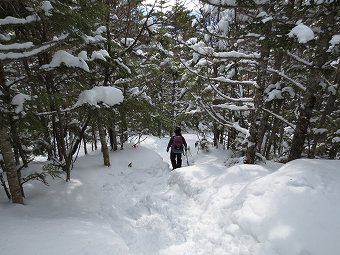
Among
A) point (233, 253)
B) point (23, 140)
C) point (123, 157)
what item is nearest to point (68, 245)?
point (233, 253)

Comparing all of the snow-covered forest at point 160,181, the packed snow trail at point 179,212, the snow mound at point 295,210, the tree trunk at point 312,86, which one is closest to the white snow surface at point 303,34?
the snow-covered forest at point 160,181

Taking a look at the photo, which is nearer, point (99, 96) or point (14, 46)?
point (14, 46)

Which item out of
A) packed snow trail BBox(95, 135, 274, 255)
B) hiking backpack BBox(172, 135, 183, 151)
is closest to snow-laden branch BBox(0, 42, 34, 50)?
packed snow trail BBox(95, 135, 274, 255)

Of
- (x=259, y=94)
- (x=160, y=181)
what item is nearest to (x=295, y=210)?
(x=259, y=94)

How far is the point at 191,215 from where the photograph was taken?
6910mm

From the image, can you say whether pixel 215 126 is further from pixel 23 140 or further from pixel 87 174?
pixel 23 140

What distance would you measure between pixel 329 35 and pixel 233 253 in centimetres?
495

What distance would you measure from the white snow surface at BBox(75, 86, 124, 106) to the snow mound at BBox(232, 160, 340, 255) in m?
3.61

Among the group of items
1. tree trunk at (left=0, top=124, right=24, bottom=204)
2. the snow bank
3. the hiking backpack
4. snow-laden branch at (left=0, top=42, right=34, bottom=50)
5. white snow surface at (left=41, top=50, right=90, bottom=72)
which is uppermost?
snow-laden branch at (left=0, top=42, right=34, bottom=50)

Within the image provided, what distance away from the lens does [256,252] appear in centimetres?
419

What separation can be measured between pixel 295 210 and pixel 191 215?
118 inches

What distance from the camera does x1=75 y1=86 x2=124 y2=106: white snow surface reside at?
6117 millimetres

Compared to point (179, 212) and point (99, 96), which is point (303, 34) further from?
point (179, 212)

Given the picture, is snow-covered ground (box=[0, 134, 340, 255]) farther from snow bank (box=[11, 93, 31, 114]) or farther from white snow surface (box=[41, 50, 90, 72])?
white snow surface (box=[41, 50, 90, 72])
